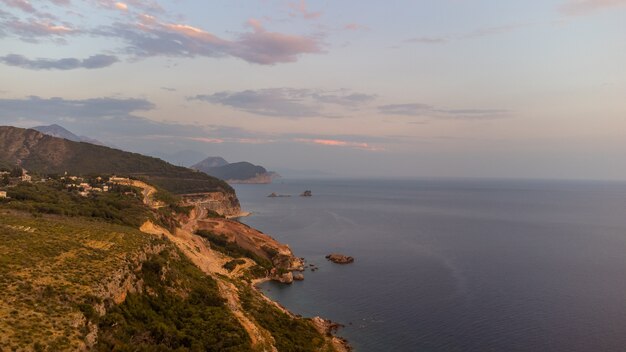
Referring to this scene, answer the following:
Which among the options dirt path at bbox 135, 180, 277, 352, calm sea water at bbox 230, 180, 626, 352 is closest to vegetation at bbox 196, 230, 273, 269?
dirt path at bbox 135, 180, 277, 352

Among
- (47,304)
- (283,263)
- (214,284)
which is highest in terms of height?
(47,304)

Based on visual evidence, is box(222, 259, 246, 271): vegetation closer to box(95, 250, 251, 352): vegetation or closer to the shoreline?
the shoreline

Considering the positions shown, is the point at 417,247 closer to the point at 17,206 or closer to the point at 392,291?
the point at 392,291

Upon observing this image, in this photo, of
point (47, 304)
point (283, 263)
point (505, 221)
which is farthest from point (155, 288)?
point (505, 221)

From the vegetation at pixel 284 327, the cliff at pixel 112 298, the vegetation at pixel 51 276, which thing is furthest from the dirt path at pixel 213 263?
the vegetation at pixel 51 276

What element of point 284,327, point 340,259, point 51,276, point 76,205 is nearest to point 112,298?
point 51,276

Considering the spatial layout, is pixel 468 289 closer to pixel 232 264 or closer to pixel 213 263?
pixel 232 264
